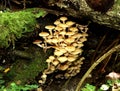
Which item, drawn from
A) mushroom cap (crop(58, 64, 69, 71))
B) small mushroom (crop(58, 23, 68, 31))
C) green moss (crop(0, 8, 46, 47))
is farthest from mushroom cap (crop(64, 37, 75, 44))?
green moss (crop(0, 8, 46, 47))

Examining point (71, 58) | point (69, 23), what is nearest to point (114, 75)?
point (71, 58)

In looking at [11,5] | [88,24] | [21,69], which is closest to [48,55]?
[21,69]

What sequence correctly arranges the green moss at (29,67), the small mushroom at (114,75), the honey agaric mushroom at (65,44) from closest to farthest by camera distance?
the small mushroom at (114,75) < the honey agaric mushroom at (65,44) < the green moss at (29,67)

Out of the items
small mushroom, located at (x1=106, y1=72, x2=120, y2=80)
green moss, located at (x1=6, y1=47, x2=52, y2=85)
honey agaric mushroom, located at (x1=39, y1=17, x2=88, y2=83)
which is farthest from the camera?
green moss, located at (x1=6, y1=47, x2=52, y2=85)

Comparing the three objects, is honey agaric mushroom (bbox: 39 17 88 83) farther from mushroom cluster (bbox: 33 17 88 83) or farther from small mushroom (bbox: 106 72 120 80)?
small mushroom (bbox: 106 72 120 80)

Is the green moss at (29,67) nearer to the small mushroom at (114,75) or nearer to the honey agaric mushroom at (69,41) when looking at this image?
the honey agaric mushroom at (69,41)

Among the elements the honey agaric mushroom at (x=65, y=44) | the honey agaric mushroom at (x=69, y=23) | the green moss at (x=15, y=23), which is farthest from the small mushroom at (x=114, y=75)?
the green moss at (x=15, y=23)

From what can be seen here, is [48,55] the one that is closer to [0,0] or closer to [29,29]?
[29,29]
